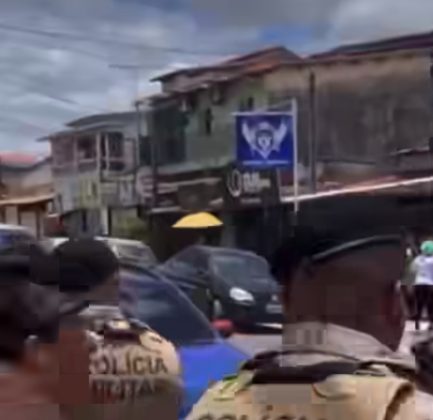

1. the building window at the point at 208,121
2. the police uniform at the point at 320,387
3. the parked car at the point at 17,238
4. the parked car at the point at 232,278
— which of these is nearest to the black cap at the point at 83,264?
the parked car at the point at 17,238

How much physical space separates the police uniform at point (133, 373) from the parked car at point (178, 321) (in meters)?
1.45

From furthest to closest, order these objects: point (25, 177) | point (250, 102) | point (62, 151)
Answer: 1. point (25, 177)
2. point (62, 151)
3. point (250, 102)

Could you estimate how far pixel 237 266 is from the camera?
1556cm

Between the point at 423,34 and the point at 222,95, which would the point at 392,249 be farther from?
the point at 222,95

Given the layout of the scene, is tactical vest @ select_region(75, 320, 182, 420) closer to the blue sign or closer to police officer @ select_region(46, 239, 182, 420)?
police officer @ select_region(46, 239, 182, 420)

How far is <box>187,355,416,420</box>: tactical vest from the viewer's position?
190 cm

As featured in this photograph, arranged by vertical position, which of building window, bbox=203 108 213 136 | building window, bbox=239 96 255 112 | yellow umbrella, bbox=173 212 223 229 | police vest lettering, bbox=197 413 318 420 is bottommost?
yellow umbrella, bbox=173 212 223 229

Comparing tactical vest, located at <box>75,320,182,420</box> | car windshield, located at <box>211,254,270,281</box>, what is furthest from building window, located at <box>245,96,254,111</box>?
tactical vest, located at <box>75,320,182,420</box>

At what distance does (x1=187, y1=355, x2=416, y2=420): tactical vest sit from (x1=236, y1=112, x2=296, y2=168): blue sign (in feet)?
72.1

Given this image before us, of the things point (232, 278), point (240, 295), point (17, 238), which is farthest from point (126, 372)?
point (232, 278)

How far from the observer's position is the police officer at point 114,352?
2.77 meters

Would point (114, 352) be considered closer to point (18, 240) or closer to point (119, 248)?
point (18, 240)

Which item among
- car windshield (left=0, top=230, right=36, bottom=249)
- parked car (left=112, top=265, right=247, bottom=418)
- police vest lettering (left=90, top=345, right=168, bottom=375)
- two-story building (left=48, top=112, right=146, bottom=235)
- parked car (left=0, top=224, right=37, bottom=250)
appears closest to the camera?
police vest lettering (left=90, top=345, right=168, bottom=375)

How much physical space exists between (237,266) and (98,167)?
2736cm
